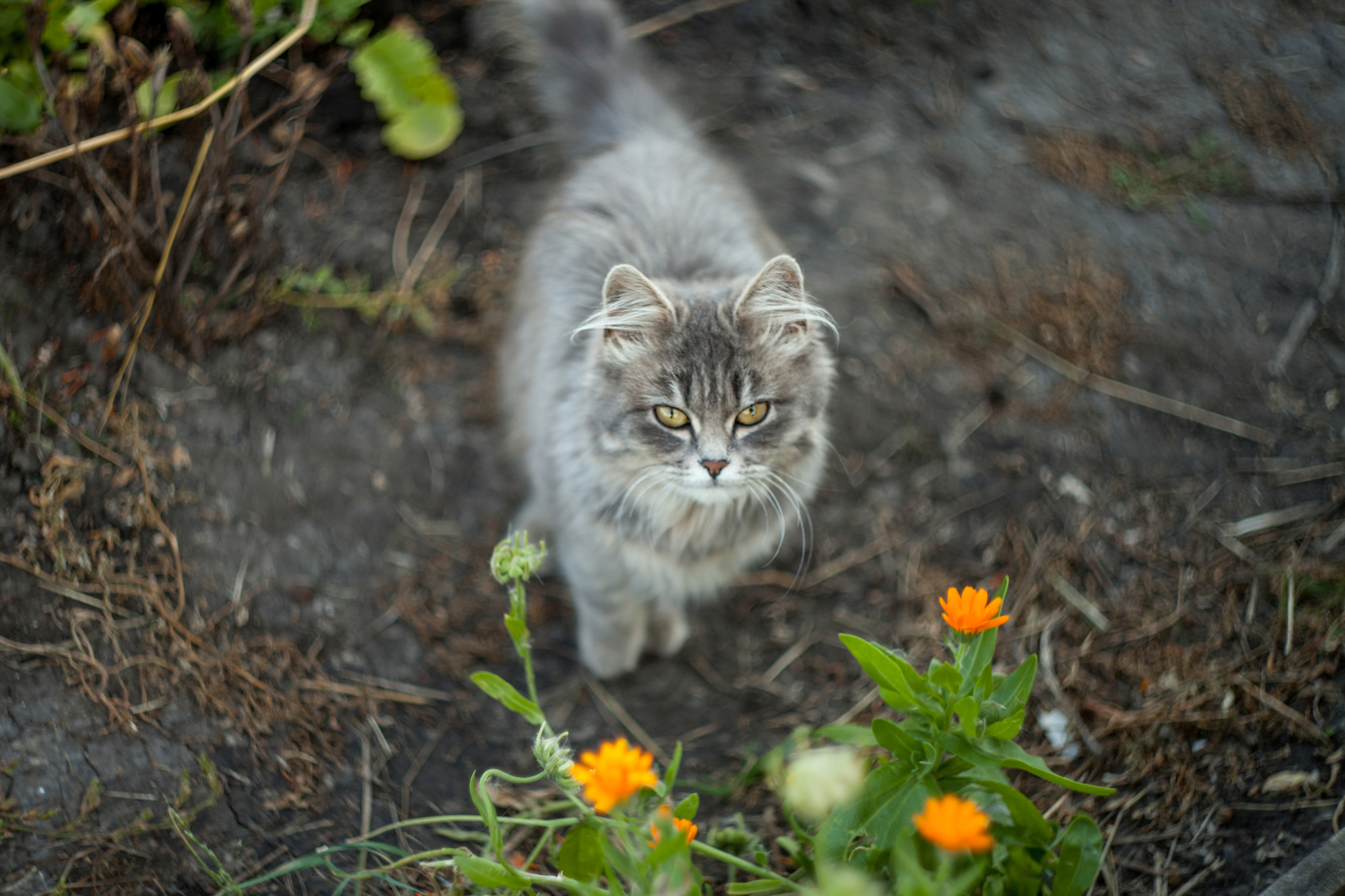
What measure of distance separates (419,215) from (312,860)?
2456 mm

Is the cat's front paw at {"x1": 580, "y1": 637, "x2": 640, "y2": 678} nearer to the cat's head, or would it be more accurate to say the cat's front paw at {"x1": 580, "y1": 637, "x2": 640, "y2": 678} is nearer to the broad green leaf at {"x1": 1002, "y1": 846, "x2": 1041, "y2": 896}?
the cat's head

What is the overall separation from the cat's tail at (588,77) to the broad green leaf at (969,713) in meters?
2.21

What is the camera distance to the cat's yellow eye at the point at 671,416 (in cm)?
221

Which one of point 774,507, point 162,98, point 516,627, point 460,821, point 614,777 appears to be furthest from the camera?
point 162,98

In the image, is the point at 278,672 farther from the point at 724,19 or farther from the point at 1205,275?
the point at 1205,275

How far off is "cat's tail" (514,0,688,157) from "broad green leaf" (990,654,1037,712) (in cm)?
217

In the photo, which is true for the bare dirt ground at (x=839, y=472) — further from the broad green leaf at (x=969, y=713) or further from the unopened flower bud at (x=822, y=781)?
the unopened flower bud at (x=822, y=781)

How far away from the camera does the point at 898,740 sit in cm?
179

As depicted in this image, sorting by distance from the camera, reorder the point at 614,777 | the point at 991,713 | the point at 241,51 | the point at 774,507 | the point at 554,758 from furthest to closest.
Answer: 1. the point at 241,51
2. the point at 774,507
3. the point at 991,713
4. the point at 554,758
5. the point at 614,777

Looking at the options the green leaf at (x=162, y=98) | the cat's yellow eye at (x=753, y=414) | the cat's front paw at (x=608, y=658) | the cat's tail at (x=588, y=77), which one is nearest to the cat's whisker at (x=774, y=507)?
the cat's yellow eye at (x=753, y=414)

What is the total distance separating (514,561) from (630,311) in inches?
29.7

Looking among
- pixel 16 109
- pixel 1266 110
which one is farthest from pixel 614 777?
pixel 1266 110

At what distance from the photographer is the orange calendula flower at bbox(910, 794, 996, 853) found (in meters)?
1.25

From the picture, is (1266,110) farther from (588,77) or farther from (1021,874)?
(1021,874)
